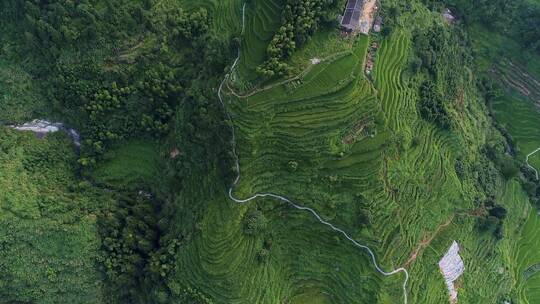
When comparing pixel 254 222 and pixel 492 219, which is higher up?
pixel 254 222

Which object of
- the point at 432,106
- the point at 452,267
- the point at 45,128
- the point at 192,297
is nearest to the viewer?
the point at 192,297

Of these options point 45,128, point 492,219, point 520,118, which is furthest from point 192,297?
point 520,118

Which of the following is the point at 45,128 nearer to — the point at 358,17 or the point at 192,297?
the point at 192,297

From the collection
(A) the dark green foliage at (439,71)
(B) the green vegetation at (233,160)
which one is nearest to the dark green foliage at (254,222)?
(B) the green vegetation at (233,160)

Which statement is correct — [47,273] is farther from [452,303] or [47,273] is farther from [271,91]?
[452,303]

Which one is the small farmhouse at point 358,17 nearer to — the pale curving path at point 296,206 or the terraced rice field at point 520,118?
the pale curving path at point 296,206

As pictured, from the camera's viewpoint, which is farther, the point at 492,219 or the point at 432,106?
the point at 492,219

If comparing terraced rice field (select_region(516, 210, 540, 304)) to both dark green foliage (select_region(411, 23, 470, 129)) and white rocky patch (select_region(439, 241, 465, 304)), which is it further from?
dark green foliage (select_region(411, 23, 470, 129))

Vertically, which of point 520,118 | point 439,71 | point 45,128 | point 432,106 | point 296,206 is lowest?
point 296,206

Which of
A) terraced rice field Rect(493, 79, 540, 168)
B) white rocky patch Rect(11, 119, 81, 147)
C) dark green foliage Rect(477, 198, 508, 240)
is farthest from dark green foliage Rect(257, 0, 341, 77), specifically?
terraced rice field Rect(493, 79, 540, 168)
